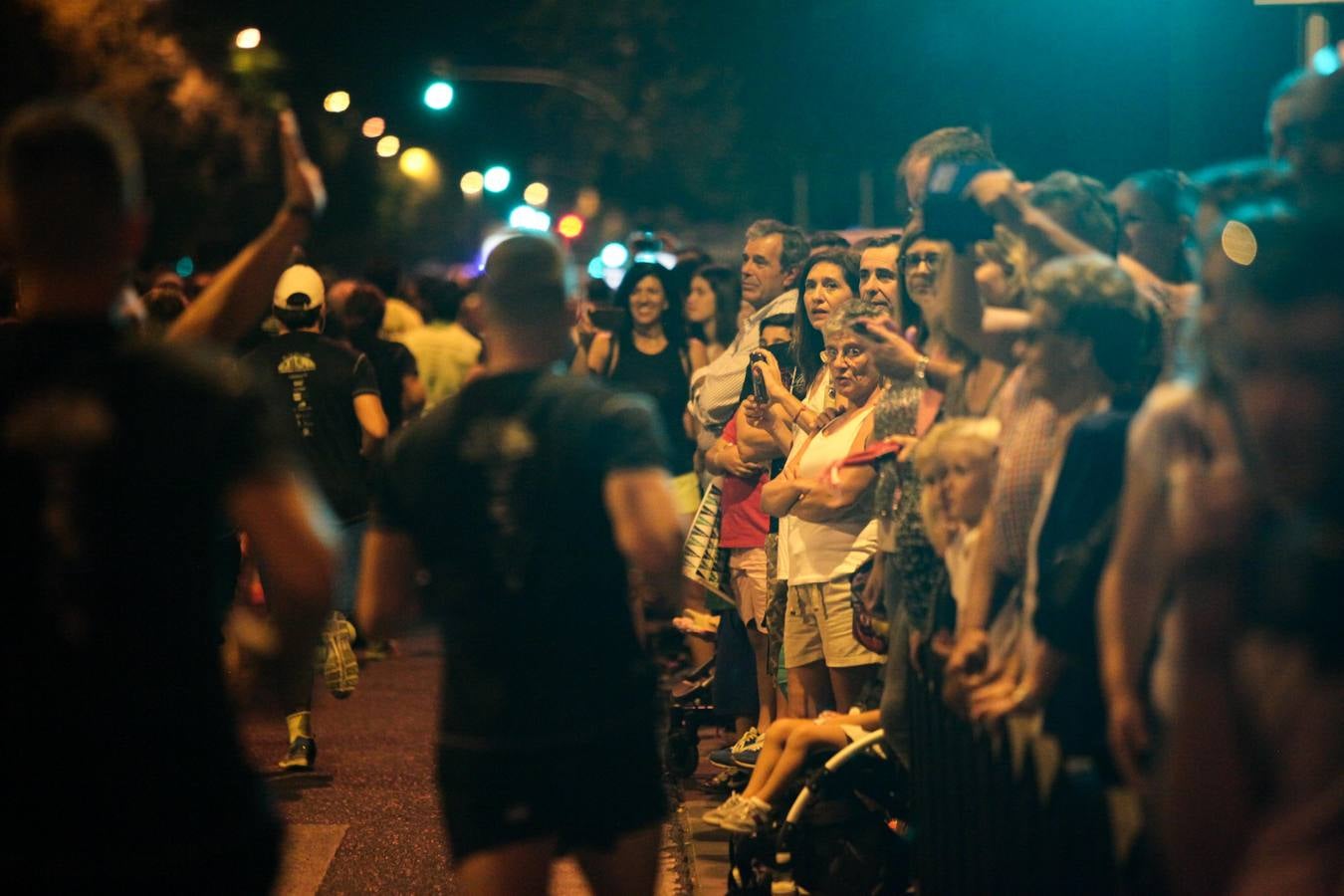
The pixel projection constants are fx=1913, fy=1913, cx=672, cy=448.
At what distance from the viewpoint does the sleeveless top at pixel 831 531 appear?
7207 mm

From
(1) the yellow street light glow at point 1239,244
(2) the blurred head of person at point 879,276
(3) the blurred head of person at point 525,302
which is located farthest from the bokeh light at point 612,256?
(1) the yellow street light glow at point 1239,244

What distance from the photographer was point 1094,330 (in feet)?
13.4

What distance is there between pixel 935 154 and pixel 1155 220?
0.98 m

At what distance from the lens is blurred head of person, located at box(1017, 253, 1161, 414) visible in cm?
407

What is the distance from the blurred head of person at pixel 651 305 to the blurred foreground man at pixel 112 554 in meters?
8.00

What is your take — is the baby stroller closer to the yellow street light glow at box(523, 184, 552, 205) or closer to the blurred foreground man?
the blurred foreground man

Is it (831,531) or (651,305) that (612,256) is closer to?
(651,305)

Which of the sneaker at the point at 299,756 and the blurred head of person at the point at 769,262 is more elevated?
the blurred head of person at the point at 769,262

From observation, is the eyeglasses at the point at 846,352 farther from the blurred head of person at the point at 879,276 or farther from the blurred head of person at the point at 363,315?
the blurred head of person at the point at 363,315

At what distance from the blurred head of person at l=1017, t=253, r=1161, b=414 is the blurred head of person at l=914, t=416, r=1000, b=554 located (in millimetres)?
421

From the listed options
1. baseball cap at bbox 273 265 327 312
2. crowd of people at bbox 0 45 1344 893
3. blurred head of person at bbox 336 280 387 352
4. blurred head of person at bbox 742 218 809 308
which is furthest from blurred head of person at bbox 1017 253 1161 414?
blurred head of person at bbox 336 280 387 352

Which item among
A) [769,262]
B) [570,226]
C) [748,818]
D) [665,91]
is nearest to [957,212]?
[748,818]

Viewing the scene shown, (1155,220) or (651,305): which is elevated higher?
(651,305)

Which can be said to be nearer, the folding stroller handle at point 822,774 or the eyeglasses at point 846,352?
the folding stroller handle at point 822,774
